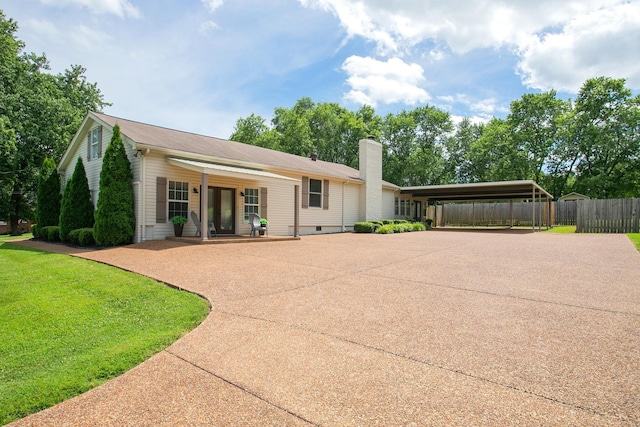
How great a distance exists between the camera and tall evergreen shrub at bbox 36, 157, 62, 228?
1511cm

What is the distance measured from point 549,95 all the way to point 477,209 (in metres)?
16.3

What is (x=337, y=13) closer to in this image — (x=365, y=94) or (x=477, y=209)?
(x=477, y=209)

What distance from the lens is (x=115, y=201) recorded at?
34.9 feet

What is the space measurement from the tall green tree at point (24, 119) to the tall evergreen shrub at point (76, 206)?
1197 cm

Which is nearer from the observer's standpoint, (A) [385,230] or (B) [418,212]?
(A) [385,230]

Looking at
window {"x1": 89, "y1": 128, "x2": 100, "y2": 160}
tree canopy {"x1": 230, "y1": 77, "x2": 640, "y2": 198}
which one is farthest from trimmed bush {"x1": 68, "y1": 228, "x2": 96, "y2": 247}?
tree canopy {"x1": 230, "y1": 77, "x2": 640, "y2": 198}

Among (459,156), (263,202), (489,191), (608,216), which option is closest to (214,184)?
(263,202)

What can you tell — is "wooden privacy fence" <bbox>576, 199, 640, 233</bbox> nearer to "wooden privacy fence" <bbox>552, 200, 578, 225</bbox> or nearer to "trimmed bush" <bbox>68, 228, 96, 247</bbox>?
"wooden privacy fence" <bbox>552, 200, 578, 225</bbox>

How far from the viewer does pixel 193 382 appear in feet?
8.83

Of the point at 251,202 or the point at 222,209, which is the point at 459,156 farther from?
the point at 222,209

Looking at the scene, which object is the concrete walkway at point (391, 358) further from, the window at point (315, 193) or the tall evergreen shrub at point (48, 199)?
the tall evergreen shrub at point (48, 199)

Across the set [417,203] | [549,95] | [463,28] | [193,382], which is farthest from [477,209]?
[193,382]

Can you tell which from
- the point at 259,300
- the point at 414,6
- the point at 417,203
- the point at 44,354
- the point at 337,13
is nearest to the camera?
the point at 44,354

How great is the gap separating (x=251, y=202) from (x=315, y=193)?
13.2ft
